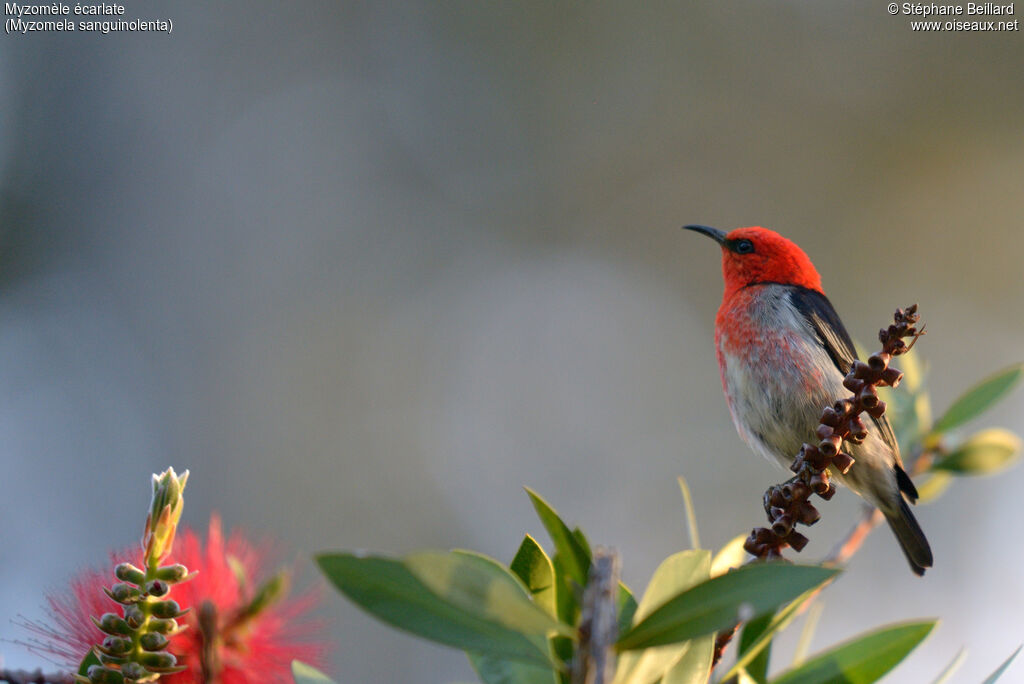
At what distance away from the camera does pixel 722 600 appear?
0.64m

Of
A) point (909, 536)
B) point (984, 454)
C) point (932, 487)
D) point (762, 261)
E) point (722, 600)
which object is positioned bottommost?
point (909, 536)

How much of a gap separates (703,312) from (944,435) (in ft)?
20.8

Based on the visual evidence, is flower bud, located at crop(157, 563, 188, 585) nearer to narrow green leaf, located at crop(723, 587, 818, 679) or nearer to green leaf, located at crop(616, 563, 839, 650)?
green leaf, located at crop(616, 563, 839, 650)

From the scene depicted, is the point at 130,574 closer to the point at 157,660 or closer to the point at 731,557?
the point at 157,660

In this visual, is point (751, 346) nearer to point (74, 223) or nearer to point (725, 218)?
point (725, 218)

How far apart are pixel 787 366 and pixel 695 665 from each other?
81.4 inches

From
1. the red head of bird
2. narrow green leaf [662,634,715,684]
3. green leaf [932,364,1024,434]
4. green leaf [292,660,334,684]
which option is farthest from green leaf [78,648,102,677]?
the red head of bird

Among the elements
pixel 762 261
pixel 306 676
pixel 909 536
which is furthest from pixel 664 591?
pixel 762 261

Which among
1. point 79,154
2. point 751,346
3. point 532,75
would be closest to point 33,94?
point 79,154

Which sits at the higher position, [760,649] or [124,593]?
[124,593]

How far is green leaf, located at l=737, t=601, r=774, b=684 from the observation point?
104cm

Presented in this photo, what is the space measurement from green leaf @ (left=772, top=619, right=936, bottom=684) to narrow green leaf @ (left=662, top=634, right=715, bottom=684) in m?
0.11

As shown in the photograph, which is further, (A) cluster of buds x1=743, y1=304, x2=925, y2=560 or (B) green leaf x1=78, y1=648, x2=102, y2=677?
(A) cluster of buds x1=743, y1=304, x2=925, y2=560

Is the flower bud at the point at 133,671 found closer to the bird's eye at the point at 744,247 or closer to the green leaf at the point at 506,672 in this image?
the green leaf at the point at 506,672
